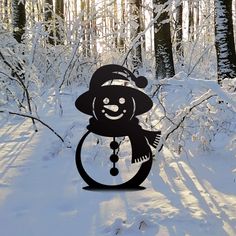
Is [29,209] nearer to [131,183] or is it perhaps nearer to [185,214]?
[131,183]

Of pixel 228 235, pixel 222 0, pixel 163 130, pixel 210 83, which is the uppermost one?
pixel 222 0

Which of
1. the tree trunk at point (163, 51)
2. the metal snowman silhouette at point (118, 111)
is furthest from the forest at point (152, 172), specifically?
the tree trunk at point (163, 51)

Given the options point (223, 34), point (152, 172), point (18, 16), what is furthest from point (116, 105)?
point (18, 16)

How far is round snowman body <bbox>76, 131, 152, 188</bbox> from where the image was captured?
356 centimetres

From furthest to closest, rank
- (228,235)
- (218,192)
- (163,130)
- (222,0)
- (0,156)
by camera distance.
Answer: (222,0) → (0,156) → (163,130) → (218,192) → (228,235)

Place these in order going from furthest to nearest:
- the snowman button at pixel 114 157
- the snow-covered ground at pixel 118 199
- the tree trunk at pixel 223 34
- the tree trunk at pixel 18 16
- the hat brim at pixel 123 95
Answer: the tree trunk at pixel 18 16, the tree trunk at pixel 223 34, the snowman button at pixel 114 157, the hat brim at pixel 123 95, the snow-covered ground at pixel 118 199

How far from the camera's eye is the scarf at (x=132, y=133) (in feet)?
11.5

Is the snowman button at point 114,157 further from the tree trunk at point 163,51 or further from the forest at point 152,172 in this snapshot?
the tree trunk at point 163,51

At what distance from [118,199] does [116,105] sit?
2.34 ft

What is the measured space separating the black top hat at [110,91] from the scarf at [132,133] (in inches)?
4.0

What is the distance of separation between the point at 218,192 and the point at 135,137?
0.77m

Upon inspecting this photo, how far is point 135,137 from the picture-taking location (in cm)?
356

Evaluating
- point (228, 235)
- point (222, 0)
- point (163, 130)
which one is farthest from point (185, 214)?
point (222, 0)

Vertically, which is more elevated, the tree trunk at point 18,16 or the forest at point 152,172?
the tree trunk at point 18,16
